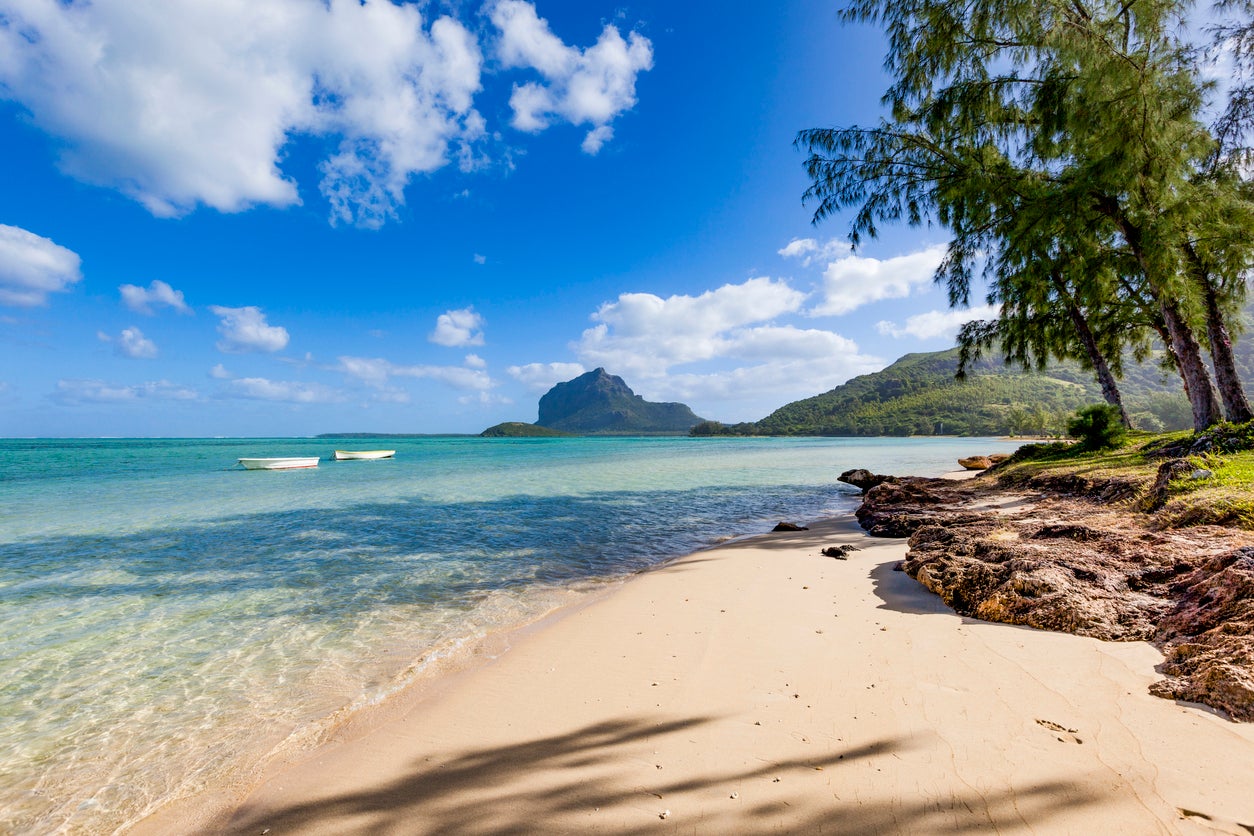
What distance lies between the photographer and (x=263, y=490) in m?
23.6

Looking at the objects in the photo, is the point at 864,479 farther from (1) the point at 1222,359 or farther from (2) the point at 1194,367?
(1) the point at 1222,359

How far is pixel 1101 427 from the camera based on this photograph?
49.4 ft

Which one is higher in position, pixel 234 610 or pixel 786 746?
pixel 786 746

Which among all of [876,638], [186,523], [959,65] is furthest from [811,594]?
[186,523]

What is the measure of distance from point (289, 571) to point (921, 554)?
34.9ft

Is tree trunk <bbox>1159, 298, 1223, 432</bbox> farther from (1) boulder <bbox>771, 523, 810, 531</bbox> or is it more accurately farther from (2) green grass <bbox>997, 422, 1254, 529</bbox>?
(1) boulder <bbox>771, 523, 810, 531</bbox>

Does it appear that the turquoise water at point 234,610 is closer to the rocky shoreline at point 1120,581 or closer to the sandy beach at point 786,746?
the sandy beach at point 786,746

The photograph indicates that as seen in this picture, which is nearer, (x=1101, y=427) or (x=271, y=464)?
(x=1101, y=427)

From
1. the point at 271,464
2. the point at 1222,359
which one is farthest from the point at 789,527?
the point at 271,464

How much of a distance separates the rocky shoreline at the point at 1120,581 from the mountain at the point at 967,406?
113957 mm

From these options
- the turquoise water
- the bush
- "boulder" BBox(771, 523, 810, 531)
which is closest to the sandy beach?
the turquoise water

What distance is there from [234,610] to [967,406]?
16030cm

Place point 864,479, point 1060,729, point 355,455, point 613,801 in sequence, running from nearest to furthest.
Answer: point 613,801
point 1060,729
point 864,479
point 355,455

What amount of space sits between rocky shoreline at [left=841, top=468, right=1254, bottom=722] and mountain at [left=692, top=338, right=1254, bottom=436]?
374 ft
